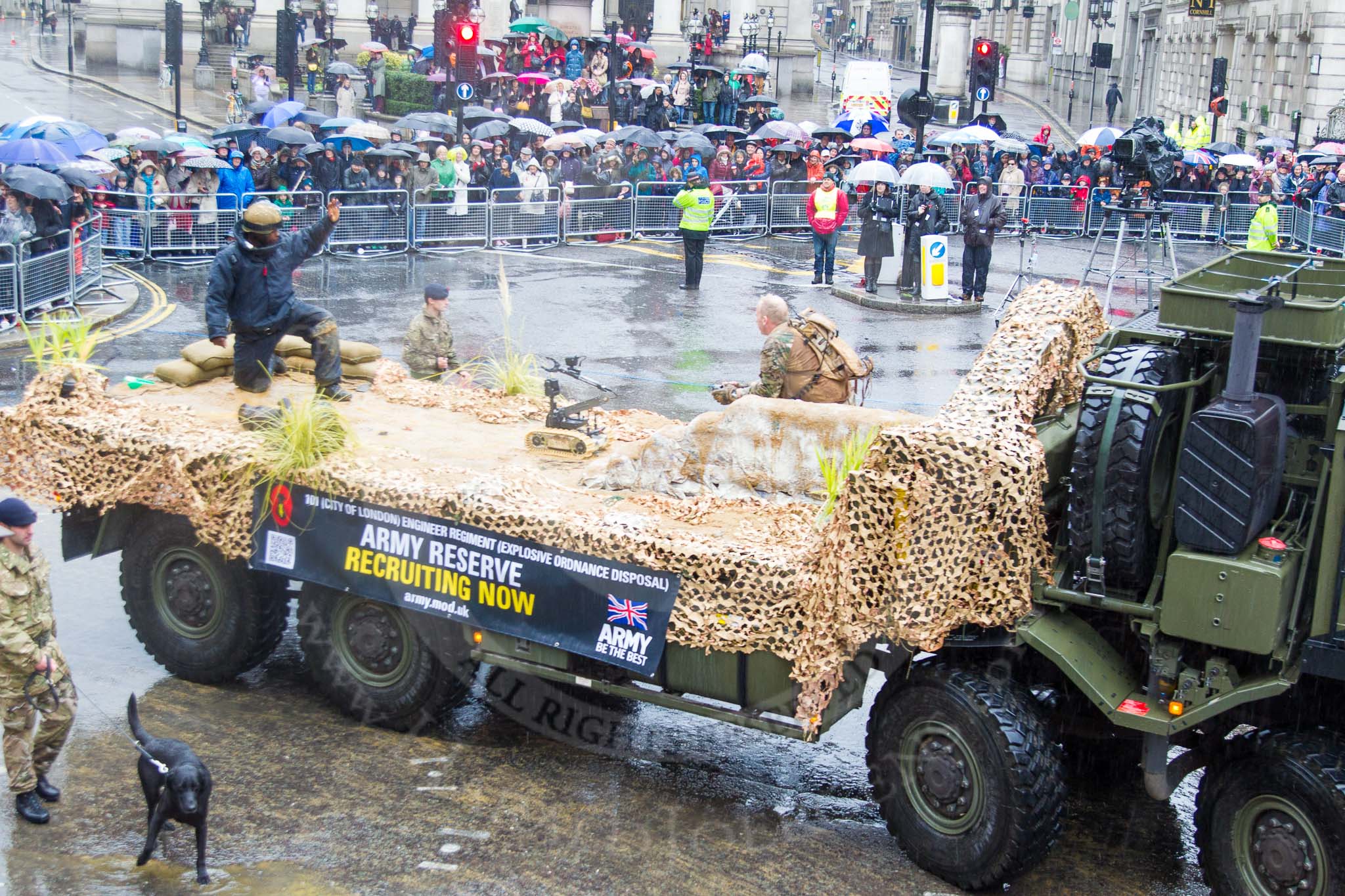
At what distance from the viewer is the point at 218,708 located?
8.54 metres

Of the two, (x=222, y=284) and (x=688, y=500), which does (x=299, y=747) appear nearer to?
(x=688, y=500)

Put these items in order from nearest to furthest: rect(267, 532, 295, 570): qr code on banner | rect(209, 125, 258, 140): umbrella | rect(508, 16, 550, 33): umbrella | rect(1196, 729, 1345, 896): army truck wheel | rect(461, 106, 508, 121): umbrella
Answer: rect(1196, 729, 1345, 896): army truck wheel → rect(267, 532, 295, 570): qr code on banner → rect(209, 125, 258, 140): umbrella → rect(461, 106, 508, 121): umbrella → rect(508, 16, 550, 33): umbrella

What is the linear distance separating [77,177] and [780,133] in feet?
53.3

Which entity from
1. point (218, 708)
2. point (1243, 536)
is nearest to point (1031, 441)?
point (1243, 536)

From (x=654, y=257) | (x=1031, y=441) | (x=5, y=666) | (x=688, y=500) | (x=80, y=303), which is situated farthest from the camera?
(x=654, y=257)

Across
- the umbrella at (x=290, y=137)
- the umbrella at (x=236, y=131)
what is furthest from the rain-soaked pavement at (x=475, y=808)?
the umbrella at (x=236, y=131)

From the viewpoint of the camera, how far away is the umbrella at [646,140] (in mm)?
29016

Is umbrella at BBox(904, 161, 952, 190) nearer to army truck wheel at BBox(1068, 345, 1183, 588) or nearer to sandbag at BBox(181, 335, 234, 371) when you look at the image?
sandbag at BBox(181, 335, 234, 371)

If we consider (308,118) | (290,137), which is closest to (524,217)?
(290,137)

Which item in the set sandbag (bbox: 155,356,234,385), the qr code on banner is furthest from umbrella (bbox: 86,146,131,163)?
the qr code on banner

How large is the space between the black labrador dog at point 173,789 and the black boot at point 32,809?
66cm

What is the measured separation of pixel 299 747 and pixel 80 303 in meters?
13.7

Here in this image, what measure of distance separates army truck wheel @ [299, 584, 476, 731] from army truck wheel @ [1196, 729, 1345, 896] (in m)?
3.93

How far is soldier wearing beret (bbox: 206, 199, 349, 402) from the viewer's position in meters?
9.55
